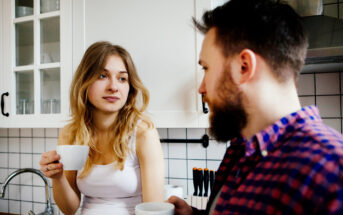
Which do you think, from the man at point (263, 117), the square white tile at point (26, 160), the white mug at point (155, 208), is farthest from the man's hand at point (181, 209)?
the square white tile at point (26, 160)

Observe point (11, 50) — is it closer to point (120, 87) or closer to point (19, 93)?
point (19, 93)

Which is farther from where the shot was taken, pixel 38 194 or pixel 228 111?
pixel 38 194

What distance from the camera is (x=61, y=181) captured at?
3.75 ft

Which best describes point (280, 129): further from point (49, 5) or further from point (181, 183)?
point (49, 5)

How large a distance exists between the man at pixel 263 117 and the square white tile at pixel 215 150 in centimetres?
88

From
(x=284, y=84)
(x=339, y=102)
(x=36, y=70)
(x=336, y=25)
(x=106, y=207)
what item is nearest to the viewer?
(x=284, y=84)

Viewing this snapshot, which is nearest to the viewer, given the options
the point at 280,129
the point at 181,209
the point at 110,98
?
the point at 280,129

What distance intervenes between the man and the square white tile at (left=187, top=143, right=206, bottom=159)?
2.98 feet

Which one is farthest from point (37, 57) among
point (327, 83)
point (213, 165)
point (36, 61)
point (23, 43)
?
point (327, 83)

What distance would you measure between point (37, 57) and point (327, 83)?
153 centimetres

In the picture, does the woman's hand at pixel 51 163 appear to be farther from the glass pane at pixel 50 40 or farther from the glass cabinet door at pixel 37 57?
the glass pane at pixel 50 40

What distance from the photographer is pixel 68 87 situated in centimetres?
148

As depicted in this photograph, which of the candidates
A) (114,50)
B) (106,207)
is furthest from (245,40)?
(106,207)

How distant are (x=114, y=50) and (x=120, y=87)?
0.55ft
